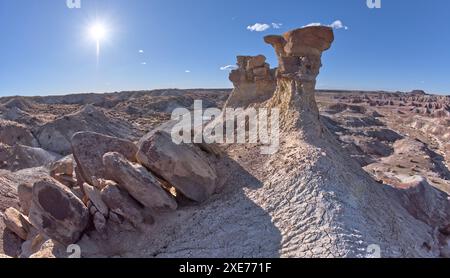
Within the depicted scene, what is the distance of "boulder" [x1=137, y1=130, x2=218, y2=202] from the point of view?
1193 cm

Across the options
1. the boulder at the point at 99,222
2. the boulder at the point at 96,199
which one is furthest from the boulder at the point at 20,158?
the boulder at the point at 99,222

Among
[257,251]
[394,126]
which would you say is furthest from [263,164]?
[394,126]

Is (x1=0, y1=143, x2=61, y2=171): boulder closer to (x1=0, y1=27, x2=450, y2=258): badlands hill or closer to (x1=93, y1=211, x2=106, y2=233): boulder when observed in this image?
(x1=0, y1=27, x2=450, y2=258): badlands hill

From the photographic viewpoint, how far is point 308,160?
1231 cm

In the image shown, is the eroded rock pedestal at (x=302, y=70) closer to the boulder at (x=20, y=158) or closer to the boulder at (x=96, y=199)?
the boulder at (x=96, y=199)

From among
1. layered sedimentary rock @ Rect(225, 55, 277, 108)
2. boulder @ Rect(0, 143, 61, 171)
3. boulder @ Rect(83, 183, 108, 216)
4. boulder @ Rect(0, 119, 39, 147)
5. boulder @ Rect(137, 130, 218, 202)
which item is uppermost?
layered sedimentary rock @ Rect(225, 55, 277, 108)

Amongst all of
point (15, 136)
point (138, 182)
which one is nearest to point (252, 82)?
point (138, 182)

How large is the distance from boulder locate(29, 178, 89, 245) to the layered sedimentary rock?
34.0 ft

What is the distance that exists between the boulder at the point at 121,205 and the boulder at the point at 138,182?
0.91ft

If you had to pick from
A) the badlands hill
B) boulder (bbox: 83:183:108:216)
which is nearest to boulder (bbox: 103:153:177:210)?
the badlands hill

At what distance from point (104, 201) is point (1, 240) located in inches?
186

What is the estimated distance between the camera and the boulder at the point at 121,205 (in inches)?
438

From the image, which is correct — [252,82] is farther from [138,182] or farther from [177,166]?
[138,182]

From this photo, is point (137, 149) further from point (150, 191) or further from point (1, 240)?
point (1, 240)
